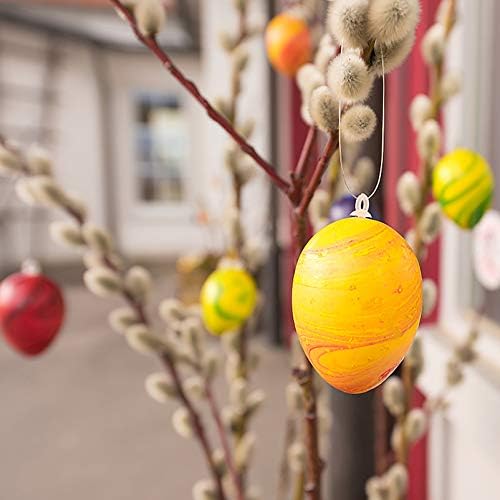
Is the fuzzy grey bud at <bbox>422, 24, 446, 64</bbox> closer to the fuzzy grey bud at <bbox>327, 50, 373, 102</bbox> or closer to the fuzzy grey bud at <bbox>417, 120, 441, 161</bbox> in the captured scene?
the fuzzy grey bud at <bbox>417, 120, 441, 161</bbox>

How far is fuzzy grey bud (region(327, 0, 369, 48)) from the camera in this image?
0.28 meters

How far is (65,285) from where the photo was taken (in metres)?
4.61

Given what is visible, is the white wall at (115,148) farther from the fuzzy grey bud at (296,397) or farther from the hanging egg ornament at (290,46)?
the fuzzy grey bud at (296,397)

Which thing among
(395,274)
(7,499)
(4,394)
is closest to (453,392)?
(395,274)

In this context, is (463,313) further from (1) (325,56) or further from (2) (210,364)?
(1) (325,56)

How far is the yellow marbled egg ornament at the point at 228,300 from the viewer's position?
624 millimetres

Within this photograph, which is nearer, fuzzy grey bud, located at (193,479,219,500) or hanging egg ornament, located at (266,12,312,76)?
fuzzy grey bud, located at (193,479,219,500)

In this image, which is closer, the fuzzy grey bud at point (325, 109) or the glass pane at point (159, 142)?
the fuzzy grey bud at point (325, 109)

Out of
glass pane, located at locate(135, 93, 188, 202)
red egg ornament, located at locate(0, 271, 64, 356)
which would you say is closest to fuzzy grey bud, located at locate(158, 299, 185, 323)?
red egg ornament, located at locate(0, 271, 64, 356)

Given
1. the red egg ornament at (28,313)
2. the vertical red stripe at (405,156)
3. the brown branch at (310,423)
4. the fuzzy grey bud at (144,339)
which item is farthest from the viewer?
the vertical red stripe at (405,156)

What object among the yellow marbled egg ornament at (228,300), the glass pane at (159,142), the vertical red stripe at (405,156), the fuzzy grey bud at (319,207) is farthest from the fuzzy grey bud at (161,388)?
the glass pane at (159,142)

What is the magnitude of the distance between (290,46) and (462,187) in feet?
0.97

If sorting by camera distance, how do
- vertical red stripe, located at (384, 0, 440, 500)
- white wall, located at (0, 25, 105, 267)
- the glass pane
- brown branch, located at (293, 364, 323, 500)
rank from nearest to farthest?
brown branch, located at (293, 364, 323, 500) < vertical red stripe, located at (384, 0, 440, 500) < white wall, located at (0, 25, 105, 267) < the glass pane

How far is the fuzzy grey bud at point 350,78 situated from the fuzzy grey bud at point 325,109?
0.02 m
